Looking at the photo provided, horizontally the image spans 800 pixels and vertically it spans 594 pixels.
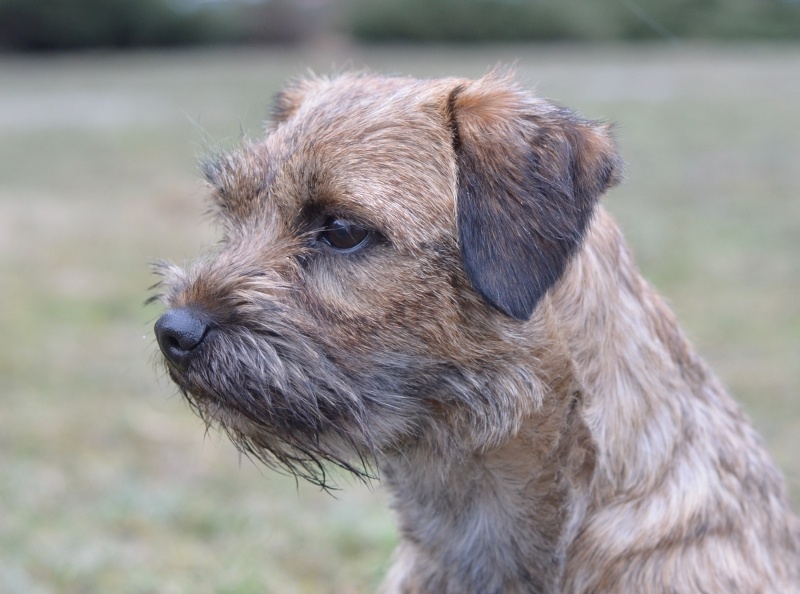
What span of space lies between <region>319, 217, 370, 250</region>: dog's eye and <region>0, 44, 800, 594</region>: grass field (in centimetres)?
85

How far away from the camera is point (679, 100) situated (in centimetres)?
2367

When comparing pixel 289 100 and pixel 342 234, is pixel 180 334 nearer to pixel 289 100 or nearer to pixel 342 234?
pixel 342 234

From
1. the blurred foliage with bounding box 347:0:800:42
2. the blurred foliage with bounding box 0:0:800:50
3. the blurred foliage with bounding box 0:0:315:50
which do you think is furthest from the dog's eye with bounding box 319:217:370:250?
the blurred foliage with bounding box 0:0:315:50

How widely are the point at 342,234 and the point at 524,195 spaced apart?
0.56 m

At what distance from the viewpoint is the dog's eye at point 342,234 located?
122 inches

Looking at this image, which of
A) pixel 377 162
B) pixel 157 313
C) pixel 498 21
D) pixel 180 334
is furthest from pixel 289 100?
pixel 498 21

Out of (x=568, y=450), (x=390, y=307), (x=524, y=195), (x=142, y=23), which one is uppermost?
(x=524, y=195)

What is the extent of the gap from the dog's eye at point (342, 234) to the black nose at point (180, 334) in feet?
1.51

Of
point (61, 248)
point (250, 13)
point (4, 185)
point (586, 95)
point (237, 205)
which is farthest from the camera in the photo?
point (250, 13)

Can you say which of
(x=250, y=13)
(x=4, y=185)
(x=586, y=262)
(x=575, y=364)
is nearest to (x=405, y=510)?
(x=575, y=364)

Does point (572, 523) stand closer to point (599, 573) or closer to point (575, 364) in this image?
point (599, 573)

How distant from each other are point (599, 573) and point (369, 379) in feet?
3.03

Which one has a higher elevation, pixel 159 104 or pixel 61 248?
pixel 61 248

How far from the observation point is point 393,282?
10.1 feet
